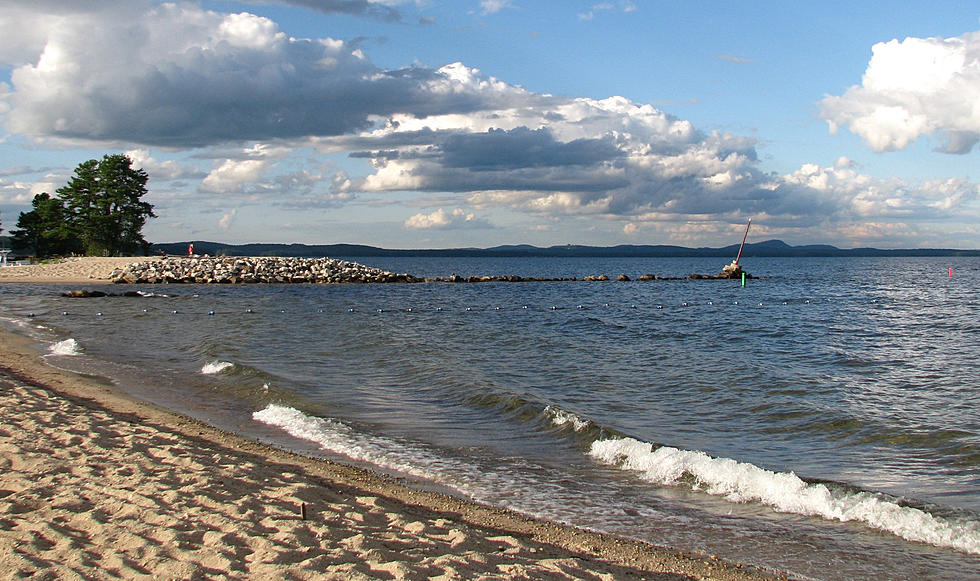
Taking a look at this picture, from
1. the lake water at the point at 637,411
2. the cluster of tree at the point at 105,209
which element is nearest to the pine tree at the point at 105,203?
the cluster of tree at the point at 105,209

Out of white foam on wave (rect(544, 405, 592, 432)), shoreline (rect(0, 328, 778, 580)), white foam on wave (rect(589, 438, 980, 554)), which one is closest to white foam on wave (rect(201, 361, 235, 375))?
shoreline (rect(0, 328, 778, 580))

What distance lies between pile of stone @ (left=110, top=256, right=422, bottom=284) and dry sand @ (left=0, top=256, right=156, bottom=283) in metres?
2.08

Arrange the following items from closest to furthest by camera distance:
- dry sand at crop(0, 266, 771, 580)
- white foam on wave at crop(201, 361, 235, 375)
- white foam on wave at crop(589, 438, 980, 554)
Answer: dry sand at crop(0, 266, 771, 580), white foam on wave at crop(589, 438, 980, 554), white foam on wave at crop(201, 361, 235, 375)

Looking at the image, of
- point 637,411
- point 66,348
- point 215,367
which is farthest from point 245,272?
point 637,411

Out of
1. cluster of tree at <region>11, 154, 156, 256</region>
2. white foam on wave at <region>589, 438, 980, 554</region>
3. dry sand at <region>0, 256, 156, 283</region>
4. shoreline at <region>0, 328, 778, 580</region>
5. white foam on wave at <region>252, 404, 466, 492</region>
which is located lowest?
white foam on wave at <region>252, 404, 466, 492</region>

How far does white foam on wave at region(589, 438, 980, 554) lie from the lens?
299 inches

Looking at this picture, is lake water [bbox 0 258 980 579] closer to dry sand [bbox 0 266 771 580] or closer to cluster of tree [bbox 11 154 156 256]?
dry sand [bbox 0 266 771 580]

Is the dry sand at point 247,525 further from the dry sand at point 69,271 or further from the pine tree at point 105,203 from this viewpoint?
the pine tree at point 105,203

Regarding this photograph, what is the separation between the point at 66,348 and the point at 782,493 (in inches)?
784

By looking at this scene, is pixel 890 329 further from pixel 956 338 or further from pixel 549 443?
pixel 549 443

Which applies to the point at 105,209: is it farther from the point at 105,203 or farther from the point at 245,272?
the point at 245,272

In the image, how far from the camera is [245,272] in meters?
58.6

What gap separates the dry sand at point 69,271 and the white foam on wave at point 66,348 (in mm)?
37912

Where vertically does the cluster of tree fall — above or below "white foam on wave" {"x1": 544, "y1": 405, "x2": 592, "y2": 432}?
above
